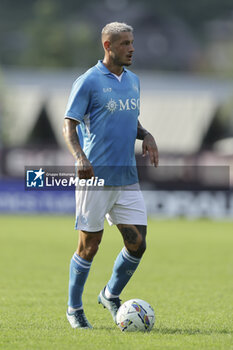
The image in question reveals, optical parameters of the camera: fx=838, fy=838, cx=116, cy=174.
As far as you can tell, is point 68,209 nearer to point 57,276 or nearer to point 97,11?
point 57,276

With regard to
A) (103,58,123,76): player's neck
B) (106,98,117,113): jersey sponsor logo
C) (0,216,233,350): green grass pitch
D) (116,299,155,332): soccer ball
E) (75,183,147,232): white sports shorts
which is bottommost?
(0,216,233,350): green grass pitch

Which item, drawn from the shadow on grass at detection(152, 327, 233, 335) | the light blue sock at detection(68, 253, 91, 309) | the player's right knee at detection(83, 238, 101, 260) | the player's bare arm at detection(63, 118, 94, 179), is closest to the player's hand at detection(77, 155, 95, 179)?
the player's bare arm at detection(63, 118, 94, 179)

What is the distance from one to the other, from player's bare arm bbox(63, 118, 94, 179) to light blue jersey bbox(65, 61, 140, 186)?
0.09 meters

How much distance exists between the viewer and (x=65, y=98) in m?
45.2

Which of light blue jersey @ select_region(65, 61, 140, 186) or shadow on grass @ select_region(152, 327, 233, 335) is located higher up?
light blue jersey @ select_region(65, 61, 140, 186)

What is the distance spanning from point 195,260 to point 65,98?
3159 cm

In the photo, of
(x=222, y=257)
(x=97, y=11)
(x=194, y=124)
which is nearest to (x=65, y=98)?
(x=194, y=124)

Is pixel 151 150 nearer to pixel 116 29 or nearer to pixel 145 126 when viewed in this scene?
pixel 116 29

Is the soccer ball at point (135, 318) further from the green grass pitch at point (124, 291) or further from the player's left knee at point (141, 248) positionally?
the player's left knee at point (141, 248)

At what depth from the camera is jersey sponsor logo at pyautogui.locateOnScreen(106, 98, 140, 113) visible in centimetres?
725

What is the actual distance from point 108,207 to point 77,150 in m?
0.65

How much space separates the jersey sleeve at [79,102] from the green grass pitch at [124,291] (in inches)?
72.8

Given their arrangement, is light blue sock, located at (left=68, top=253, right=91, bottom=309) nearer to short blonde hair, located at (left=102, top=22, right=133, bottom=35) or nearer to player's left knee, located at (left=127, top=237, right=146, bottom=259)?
player's left knee, located at (left=127, top=237, right=146, bottom=259)

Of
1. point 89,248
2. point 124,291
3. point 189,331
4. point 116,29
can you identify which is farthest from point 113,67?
point 124,291
